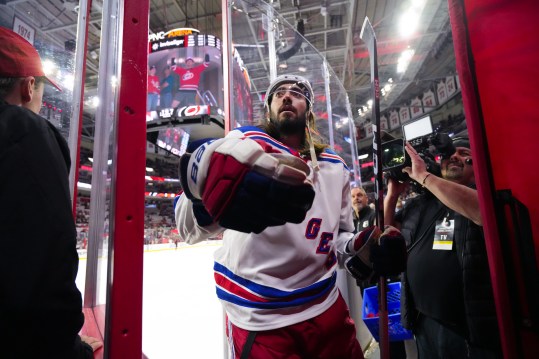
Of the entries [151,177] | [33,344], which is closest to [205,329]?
[33,344]

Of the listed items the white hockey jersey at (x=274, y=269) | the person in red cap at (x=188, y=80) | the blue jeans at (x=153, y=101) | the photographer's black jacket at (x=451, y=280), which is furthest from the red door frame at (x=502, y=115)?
the blue jeans at (x=153, y=101)

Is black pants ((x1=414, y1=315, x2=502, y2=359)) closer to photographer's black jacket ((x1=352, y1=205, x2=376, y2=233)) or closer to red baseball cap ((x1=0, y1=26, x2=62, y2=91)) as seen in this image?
photographer's black jacket ((x1=352, y1=205, x2=376, y2=233))

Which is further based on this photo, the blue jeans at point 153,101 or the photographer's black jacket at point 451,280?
the blue jeans at point 153,101

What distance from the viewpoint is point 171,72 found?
5.96m

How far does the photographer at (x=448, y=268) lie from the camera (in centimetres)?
133

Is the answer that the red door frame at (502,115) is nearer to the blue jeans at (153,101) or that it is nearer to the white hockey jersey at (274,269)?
the white hockey jersey at (274,269)

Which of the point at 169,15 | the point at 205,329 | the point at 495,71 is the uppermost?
the point at 169,15

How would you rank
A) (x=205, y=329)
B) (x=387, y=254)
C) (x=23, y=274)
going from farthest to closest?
(x=205, y=329), (x=387, y=254), (x=23, y=274)

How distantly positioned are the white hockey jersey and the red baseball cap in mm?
526

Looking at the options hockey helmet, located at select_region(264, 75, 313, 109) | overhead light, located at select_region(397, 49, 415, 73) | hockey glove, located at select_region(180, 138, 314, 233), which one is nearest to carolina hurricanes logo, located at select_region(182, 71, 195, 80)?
hockey helmet, located at select_region(264, 75, 313, 109)

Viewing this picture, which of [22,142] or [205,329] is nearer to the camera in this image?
[22,142]

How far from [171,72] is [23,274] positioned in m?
6.02

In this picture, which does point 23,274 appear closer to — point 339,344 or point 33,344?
point 33,344

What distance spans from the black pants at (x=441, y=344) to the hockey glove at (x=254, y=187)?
1.41 metres
